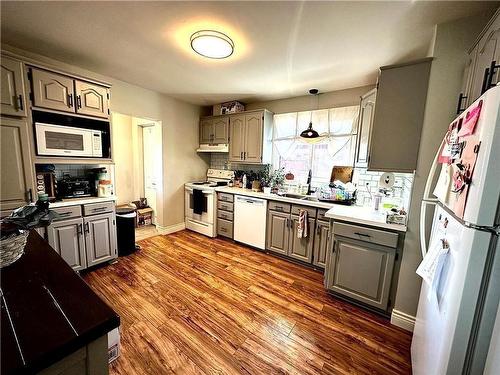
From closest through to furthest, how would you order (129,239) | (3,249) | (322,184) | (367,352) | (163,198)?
(3,249)
(367,352)
(129,239)
(322,184)
(163,198)

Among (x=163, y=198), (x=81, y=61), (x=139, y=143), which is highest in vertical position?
(x=81, y=61)

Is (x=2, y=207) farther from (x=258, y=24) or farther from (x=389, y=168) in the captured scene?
(x=389, y=168)

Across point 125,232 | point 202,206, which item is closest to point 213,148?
point 202,206

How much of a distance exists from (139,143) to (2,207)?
2916 mm

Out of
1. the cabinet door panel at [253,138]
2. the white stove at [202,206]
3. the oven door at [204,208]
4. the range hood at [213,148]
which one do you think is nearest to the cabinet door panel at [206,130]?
the range hood at [213,148]

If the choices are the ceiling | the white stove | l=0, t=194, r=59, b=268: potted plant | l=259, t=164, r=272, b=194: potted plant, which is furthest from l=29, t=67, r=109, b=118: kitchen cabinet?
l=259, t=164, r=272, b=194: potted plant

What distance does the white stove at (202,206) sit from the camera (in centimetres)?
371

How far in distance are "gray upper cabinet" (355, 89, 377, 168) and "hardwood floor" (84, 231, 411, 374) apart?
1.57 metres

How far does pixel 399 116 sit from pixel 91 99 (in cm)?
334

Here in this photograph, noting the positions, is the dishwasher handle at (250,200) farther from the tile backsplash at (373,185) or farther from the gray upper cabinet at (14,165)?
the gray upper cabinet at (14,165)

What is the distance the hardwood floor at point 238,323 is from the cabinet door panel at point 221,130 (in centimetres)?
228

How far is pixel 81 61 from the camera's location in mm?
2385

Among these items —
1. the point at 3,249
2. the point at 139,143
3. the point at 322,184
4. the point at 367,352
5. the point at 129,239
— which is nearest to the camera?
the point at 3,249

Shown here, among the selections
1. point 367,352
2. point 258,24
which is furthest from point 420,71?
point 367,352
